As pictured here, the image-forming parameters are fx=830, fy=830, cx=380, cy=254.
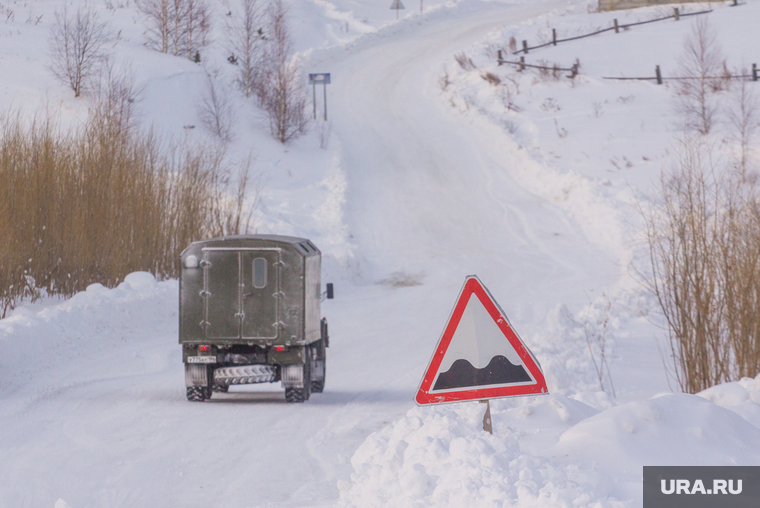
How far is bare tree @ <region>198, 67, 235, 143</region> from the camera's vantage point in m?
36.2

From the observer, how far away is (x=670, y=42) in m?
48.1

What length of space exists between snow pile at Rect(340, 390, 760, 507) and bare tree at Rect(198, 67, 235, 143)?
30.8 meters

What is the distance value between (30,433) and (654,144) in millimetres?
31149

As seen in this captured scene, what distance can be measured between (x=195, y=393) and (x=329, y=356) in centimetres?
397

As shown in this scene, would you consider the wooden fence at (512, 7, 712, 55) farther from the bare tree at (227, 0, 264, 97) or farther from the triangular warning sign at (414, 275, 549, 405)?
the triangular warning sign at (414, 275, 549, 405)

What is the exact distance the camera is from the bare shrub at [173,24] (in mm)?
42281

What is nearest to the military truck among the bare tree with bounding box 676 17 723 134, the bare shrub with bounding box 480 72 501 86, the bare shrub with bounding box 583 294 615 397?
the bare shrub with bounding box 583 294 615 397

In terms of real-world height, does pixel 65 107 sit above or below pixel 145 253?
above

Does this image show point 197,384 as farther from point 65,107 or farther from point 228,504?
point 65,107

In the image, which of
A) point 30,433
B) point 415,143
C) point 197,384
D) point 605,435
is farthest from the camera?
point 415,143

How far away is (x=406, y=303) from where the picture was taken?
66.4 ft

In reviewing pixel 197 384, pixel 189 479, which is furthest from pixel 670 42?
pixel 189 479

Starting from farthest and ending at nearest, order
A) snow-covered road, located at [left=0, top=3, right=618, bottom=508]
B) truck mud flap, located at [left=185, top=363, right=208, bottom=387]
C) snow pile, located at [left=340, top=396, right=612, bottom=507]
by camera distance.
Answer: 1. truck mud flap, located at [left=185, top=363, right=208, bottom=387]
2. snow-covered road, located at [left=0, top=3, right=618, bottom=508]
3. snow pile, located at [left=340, top=396, right=612, bottom=507]

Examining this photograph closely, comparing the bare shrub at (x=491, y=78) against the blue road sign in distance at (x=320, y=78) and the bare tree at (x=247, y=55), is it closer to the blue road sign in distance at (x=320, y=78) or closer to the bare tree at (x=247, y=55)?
the blue road sign in distance at (x=320, y=78)
